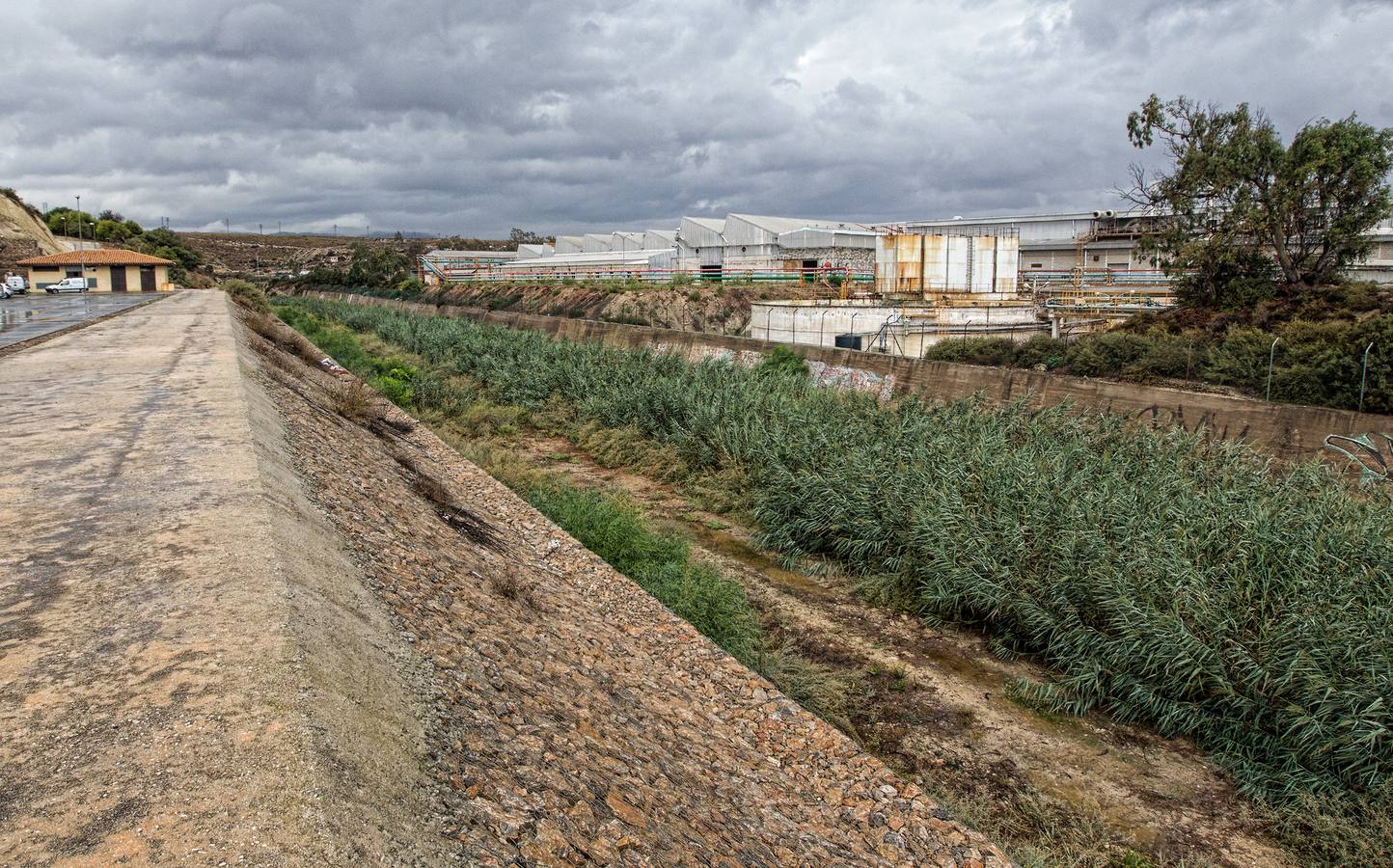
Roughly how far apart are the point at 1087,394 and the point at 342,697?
14.8 m

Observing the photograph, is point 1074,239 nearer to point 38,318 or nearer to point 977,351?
point 977,351

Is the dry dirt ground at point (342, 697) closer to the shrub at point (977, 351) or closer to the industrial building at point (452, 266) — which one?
the shrub at point (977, 351)

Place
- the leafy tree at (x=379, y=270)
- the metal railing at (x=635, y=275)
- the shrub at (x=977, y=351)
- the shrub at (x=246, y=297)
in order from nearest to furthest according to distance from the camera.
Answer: the shrub at (x=977, y=351) < the shrub at (x=246, y=297) < the metal railing at (x=635, y=275) < the leafy tree at (x=379, y=270)

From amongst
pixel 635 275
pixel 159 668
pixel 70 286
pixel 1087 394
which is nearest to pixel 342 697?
pixel 159 668

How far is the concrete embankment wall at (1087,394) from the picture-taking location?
12.7 metres

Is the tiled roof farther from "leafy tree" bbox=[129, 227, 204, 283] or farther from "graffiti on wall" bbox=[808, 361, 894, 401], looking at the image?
"graffiti on wall" bbox=[808, 361, 894, 401]

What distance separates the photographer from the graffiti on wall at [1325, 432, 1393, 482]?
38.1ft

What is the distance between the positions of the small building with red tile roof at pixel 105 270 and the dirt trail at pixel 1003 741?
55.6 meters

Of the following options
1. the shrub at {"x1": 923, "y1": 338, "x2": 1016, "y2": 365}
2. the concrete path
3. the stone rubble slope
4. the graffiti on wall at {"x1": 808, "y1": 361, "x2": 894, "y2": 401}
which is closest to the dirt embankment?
the shrub at {"x1": 923, "y1": 338, "x2": 1016, "y2": 365}

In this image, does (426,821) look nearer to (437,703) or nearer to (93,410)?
(437,703)

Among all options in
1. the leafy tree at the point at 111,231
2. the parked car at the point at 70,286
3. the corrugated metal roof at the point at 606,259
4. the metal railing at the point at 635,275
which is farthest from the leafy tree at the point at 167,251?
the corrugated metal roof at the point at 606,259

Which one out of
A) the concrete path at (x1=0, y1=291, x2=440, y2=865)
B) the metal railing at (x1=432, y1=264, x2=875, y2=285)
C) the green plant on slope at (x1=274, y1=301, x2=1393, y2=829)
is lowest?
the green plant on slope at (x1=274, y1=301, x2=1393, y2=829)

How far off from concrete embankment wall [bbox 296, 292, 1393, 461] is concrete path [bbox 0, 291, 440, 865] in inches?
508

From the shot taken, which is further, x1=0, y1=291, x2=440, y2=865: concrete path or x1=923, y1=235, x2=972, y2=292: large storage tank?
x1=923, y1=235, x2=972, y2=292: large storage tank
